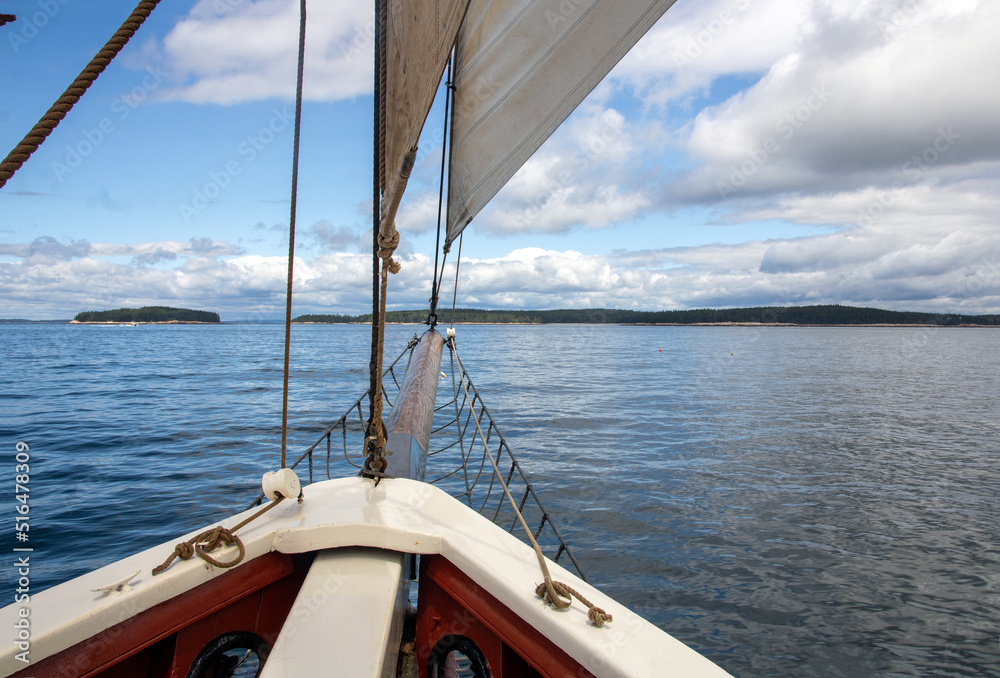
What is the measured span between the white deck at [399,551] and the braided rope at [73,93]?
129cm

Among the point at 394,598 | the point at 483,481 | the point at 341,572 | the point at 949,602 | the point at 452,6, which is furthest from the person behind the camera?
the point at 483,481

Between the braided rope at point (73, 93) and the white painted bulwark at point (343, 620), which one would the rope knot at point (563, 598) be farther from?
the braided rope at point (73, 93)

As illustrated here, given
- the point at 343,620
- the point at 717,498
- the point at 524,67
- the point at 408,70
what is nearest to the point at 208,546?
the point at 343,620

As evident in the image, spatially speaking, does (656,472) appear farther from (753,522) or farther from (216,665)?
(216,665)

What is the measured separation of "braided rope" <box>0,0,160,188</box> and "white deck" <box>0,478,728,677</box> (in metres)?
1.29

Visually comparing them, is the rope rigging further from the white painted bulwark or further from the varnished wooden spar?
the varnished wooden spar

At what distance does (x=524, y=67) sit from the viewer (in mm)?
4156

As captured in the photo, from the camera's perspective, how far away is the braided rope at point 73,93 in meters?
1.55

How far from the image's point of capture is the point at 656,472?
9.76 m

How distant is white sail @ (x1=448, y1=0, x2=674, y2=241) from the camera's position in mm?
3586

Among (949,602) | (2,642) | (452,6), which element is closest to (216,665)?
(2,642)

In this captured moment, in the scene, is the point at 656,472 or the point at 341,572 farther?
the point at 656,472

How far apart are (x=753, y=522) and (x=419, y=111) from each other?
727 centimetres

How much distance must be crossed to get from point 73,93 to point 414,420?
3212mm
